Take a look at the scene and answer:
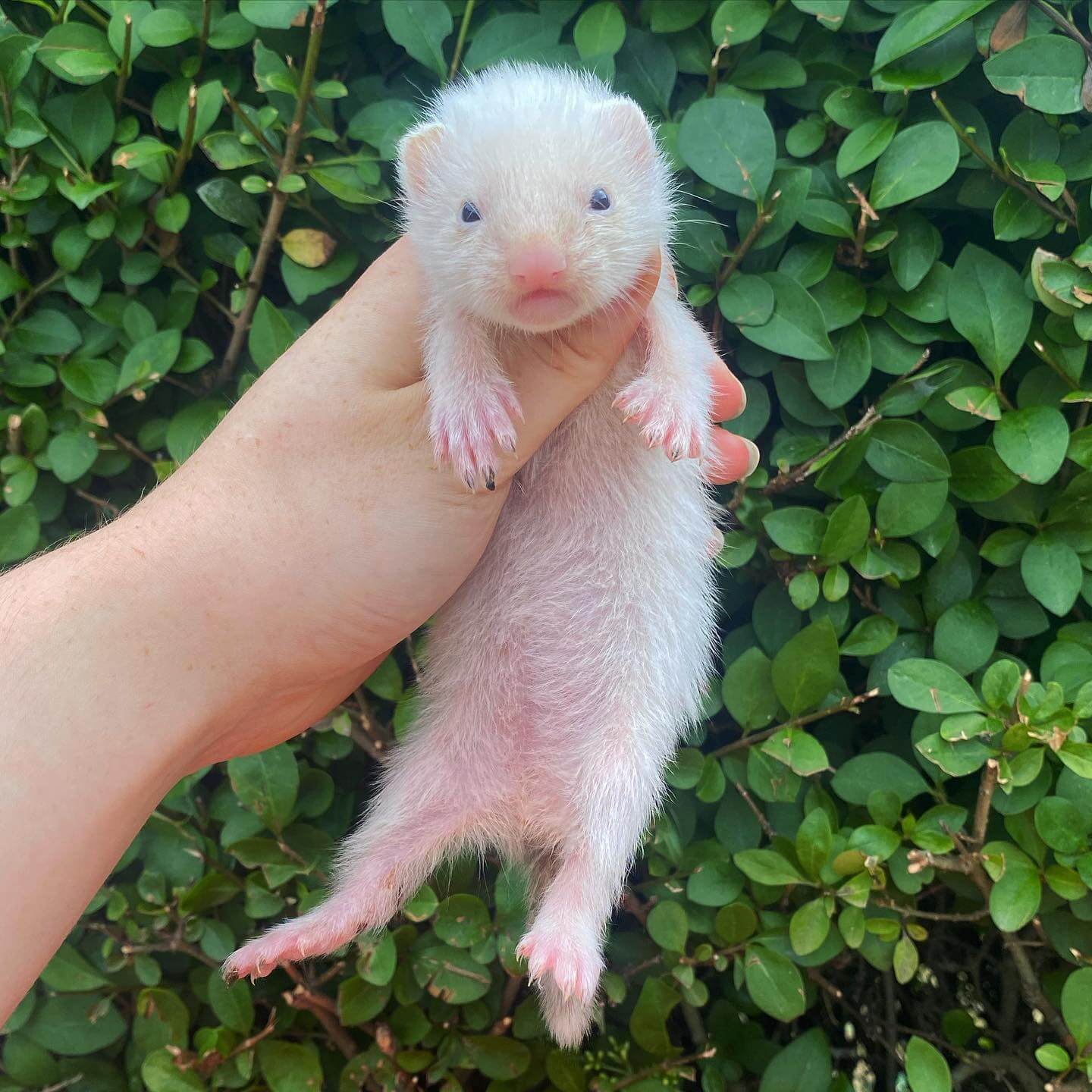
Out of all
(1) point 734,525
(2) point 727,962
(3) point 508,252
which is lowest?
(2) point 727,962

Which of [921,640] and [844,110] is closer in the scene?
[844,110]

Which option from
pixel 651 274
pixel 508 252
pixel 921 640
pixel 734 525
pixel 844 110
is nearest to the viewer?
pixel 508 252

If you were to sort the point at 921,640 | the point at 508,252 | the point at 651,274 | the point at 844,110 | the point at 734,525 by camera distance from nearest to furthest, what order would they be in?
the point at 508,252 < the point at 651,274 < the point at 844,110 < the point at 921,640 < the point at 734,525

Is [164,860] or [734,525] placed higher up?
[734,525]

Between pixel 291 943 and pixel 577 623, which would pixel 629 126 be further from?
pixel 291 943

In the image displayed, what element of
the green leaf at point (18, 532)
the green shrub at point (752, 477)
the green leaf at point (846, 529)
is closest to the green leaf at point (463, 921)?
the green shrub at point (752, 477)

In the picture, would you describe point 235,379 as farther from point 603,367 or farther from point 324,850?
point 324,850

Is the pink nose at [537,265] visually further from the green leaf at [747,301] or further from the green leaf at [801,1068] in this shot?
the green leaf at [801,1068]

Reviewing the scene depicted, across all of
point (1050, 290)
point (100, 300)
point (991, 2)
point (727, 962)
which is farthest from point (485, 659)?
point (991, 2)

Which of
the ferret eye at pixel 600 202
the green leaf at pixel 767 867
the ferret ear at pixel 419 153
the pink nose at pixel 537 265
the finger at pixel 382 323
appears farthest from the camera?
the green leaf at pixel 767 867
